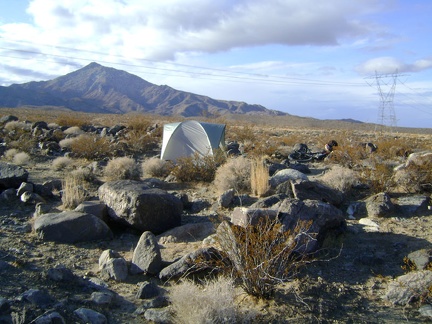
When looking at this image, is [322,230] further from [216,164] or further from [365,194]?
[216,164]

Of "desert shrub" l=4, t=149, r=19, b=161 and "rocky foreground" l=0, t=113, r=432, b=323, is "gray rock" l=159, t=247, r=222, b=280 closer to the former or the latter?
"rocky foreground" l=0, t=113, r=432, b=323

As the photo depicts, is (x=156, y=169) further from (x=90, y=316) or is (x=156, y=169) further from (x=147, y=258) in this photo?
(x=90, y=316)

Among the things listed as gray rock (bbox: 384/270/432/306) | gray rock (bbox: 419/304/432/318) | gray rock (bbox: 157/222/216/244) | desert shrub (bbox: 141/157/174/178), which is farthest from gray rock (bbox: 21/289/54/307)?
desert shrub (bbox: 141/157/174/178)

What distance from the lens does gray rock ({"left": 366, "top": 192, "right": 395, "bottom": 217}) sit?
9293mm

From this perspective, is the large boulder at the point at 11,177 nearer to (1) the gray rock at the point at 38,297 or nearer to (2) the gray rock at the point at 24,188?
(2) the gray rock at the point at 24,188

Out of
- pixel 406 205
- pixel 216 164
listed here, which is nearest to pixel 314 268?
pixel 406 205

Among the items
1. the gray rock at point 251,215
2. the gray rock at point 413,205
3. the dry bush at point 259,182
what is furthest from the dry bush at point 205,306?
the dry bush at point 259,182

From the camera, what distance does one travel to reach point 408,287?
590 cm

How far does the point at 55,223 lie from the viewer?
8445 mm

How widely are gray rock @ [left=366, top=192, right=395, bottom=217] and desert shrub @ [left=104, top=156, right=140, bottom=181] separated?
7.95 metres

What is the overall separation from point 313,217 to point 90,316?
3958 millimetres

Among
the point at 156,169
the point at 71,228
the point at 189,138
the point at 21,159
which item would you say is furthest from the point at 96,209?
the point at 21,159

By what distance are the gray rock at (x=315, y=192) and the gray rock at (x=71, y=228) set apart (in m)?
4.20

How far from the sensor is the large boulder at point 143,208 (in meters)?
8.91
